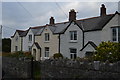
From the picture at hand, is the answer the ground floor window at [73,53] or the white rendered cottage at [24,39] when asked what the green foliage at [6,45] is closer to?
the white rendered cottage at [24,39]

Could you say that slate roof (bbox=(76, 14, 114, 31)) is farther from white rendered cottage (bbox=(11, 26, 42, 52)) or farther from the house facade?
the house facade

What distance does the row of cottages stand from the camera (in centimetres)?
1655

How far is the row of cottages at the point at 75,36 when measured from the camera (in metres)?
16.5

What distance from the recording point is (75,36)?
1970 centimetres

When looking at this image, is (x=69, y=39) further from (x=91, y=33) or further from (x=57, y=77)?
(x=57, y=77)

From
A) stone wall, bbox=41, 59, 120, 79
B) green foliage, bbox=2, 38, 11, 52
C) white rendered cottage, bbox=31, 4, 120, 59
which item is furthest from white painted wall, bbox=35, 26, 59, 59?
stone wall, bbox=41, 59, 120, 79

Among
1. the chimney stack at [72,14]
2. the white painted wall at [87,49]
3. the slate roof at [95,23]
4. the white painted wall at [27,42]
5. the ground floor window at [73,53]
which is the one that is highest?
the chimney stack at [72,14]

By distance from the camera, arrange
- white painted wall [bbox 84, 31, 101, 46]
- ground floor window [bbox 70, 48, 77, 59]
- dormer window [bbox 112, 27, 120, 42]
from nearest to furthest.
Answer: dormer window [bbox 112, 27, 120, 42]
white painted wall [bbox 84, 31, 101, 46]
ground floor window [bbox 70, 48, 77, 59]

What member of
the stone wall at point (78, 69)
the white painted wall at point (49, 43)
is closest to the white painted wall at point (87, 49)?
the white painted wall at point (49, 43)

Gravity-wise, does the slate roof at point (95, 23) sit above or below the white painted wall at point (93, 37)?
above

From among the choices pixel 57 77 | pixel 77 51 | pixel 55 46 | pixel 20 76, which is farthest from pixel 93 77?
pixel 55 46

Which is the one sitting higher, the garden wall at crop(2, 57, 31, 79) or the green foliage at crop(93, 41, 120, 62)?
the green foliage at crop(93, 41, 120, 62)

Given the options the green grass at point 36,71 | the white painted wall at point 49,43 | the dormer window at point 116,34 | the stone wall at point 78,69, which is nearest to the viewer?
the stone wall at point 78,69

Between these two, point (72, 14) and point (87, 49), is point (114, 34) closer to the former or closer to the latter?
point (87, 49)
